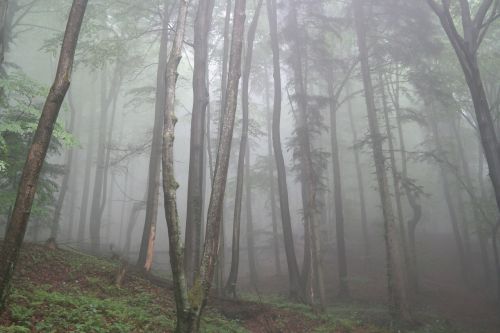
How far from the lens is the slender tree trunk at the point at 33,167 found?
211 inches

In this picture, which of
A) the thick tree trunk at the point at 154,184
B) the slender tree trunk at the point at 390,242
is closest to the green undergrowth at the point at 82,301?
the thick tree trunk at the point at 154,184

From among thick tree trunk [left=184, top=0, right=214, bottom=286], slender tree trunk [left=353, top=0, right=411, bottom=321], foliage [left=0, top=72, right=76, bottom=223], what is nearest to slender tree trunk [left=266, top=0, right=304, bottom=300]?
slender tree trunk [left=353, top=0, right=411, bottom=321]

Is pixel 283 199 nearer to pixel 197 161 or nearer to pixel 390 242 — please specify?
pixel 390 242

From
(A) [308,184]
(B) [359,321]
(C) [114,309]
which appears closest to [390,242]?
(B) [359,321]

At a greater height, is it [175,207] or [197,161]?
[197,161]

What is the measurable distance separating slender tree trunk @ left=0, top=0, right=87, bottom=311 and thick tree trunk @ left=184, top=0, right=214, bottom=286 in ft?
13.3

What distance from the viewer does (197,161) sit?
10.2 meters

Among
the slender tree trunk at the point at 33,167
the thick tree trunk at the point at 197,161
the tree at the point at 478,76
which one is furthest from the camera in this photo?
the thick tree trunk at the point at 197,161

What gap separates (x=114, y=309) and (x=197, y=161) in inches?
177

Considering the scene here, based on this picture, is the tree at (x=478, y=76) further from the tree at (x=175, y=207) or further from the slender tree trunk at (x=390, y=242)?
the tree at (x=175, y=207)

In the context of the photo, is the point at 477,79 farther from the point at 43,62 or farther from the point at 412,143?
the point at 412,143

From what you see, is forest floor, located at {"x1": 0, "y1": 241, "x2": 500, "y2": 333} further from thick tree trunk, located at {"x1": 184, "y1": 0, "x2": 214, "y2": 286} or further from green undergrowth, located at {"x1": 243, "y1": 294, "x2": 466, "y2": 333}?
thick tree trunk, located at {"x1": 184, "y1": 0, "x2": 214, "y2": 286}

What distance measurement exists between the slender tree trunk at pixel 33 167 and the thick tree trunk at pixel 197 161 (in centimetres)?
406

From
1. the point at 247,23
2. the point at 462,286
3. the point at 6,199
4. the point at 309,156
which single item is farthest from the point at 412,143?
the point at 6,199
